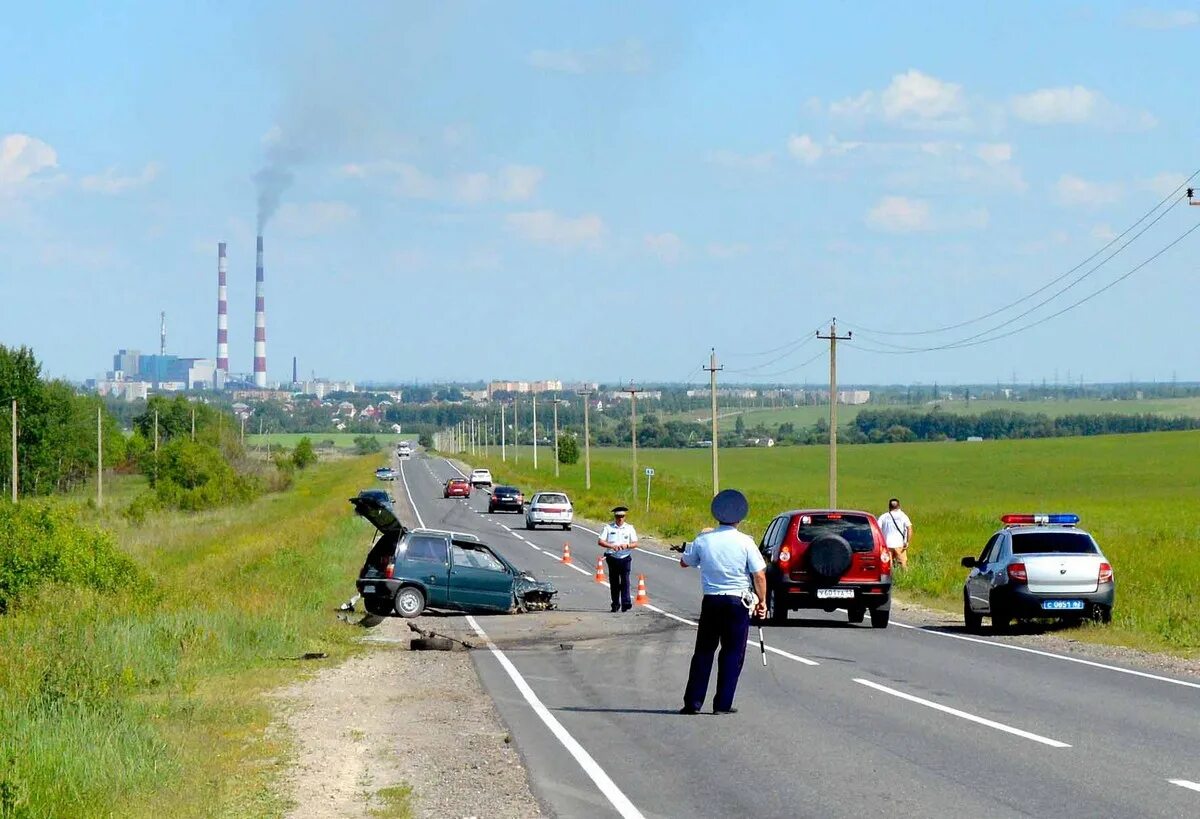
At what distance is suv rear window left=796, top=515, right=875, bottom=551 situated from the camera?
23688mm

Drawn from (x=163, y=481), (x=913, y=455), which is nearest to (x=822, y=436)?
(x=913, y=455)

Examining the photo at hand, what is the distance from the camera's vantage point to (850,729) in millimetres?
13039

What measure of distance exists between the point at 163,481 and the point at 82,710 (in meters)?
92.8

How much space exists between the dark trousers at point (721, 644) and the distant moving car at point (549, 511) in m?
46.9

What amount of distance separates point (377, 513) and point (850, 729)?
1287 cm

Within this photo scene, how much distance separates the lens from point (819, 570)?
75.6ft

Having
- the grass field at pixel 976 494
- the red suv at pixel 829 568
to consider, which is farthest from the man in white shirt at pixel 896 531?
the red suv at pixel 829 568

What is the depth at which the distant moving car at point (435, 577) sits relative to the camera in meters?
25.4

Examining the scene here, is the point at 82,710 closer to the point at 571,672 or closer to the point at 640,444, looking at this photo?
the point at 571,672

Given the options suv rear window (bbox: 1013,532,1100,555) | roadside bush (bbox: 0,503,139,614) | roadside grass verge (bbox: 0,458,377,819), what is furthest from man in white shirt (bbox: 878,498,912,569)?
roadside bush (bbox: 0,503,139,614)

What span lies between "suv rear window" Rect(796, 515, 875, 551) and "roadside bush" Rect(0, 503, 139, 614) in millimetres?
18968

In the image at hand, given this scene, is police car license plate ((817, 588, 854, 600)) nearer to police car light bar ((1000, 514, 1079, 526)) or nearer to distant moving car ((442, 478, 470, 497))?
police car light bar ((1000, 514, 1079, 526))

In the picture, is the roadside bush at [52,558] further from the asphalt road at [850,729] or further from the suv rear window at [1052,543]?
the suv rear window at [1052,543]

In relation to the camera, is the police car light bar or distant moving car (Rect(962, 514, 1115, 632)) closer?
distant moving car (Rect(962, 514, 1115, 632))
